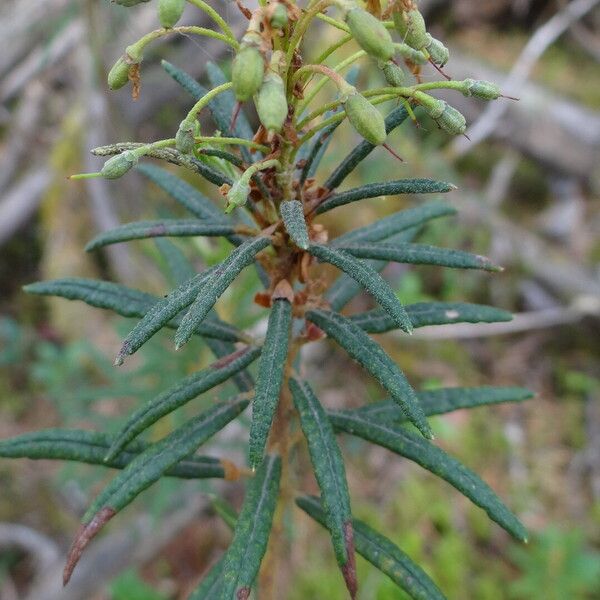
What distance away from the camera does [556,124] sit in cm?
479

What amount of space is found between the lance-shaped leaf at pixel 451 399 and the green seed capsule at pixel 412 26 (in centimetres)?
71

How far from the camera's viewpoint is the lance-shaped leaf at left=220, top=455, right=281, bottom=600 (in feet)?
3.31

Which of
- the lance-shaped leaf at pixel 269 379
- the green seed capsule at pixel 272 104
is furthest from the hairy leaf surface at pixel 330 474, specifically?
the green seed capsule at pixel 272 104

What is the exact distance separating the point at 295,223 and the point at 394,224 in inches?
17.4

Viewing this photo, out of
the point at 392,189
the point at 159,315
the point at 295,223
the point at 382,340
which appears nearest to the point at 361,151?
the point at 392,189

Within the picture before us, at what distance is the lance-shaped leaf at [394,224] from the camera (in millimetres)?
1334

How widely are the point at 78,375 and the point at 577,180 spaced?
3.76 metres

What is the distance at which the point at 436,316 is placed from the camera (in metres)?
1.25

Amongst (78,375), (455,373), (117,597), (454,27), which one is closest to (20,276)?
(78,375)

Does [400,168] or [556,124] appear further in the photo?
[556,124]

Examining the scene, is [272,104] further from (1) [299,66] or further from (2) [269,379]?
(2) [269,379]

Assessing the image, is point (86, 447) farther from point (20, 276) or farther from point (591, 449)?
point (20, 276)

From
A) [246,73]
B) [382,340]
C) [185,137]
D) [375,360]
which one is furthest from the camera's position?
[382,340]

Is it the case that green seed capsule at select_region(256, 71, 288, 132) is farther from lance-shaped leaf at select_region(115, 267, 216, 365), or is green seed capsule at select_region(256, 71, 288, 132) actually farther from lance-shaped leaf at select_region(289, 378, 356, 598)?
lance-shaped leaf at select_region(289, 378, 356, 598)
